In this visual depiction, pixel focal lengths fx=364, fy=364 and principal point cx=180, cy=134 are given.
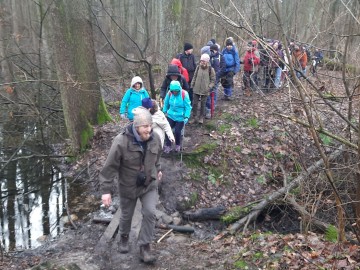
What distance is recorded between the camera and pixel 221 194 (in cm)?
883

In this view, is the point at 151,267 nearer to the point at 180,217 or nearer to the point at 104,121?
the point at 180,217

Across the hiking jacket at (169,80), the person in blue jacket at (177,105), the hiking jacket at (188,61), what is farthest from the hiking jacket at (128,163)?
the hiking jacket at (188,61)

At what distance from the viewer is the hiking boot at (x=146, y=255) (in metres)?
5.50

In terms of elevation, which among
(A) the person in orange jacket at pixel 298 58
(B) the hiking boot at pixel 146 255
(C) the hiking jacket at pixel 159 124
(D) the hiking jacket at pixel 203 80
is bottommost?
(B) the hiking boot at pixel 146 255

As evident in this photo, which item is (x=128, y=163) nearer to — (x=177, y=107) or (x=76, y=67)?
(x=177, y=107)

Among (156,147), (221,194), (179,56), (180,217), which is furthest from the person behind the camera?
(179,56)

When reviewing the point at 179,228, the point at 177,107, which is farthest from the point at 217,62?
the point at 179,228

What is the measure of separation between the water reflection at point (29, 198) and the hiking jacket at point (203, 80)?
446cm

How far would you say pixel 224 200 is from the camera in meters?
8.70

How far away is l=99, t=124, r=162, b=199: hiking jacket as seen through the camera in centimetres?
493

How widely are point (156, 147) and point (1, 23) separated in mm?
12479

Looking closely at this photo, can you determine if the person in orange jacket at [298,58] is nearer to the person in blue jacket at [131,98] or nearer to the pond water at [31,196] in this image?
the person in blue jacket at [131,98]

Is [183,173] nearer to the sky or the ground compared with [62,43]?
nearer to the ground

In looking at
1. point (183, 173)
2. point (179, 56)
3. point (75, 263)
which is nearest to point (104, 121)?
point (179, 56)
